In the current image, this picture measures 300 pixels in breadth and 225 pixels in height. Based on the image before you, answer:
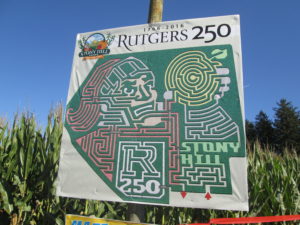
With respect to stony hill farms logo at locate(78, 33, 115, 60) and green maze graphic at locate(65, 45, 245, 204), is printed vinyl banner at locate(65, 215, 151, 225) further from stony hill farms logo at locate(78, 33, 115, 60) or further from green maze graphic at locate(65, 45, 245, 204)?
stony hill farms logo at locate(78, 33, 115, 60)

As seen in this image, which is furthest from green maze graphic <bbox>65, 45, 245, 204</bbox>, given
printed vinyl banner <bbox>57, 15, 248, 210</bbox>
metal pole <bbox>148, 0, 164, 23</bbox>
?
metal pole <bbox>148, 0, 164, 23</bbox>

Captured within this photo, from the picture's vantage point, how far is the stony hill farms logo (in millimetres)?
2615

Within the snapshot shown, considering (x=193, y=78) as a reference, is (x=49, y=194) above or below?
below

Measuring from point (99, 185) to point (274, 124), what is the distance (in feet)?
137

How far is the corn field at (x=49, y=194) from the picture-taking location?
3.16 m

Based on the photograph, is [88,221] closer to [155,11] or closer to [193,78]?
[193,78]

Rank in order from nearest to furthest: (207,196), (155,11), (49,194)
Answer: (207,196)
(155,11)
(49,194)

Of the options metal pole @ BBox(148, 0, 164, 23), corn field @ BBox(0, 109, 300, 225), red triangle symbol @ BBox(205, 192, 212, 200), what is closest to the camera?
red triangle symbol @ BBox(205, 192, 212, 200)

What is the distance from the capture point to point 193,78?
2242mm

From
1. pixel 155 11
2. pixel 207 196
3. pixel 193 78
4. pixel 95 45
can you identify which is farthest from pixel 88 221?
pixel 155 11

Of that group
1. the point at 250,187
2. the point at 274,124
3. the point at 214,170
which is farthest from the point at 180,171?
the point at 274,124

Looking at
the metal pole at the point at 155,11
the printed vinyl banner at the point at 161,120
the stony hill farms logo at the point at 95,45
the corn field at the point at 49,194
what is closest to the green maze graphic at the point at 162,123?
the printed vinyl banner at the point at 161,120

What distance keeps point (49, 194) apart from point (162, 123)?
7.40ft

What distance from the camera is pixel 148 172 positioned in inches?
82.7
